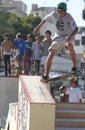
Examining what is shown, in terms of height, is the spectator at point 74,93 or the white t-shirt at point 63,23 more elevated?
the white t-shirt at point 63,23

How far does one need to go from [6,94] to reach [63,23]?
5.68 metres

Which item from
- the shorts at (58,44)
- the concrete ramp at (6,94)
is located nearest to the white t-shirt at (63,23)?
the shorts at (58,44)

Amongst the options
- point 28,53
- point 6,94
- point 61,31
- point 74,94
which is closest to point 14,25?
point 6,94

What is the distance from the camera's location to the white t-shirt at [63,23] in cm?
1136

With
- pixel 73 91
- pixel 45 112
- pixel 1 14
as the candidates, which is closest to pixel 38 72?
pixel 73 91

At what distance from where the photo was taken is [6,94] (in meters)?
16.6

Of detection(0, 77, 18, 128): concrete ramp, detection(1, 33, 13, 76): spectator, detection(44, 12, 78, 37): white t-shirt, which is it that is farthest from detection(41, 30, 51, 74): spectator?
detection(44, 12, 78, 37): white t-shirt

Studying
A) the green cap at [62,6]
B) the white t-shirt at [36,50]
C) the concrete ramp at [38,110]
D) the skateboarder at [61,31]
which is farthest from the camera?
the white t-shirt at [36,50]

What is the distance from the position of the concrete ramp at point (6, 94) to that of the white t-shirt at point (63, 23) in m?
5.17

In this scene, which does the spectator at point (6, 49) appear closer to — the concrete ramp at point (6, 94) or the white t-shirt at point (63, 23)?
the concrete ramp at point (6, 94)

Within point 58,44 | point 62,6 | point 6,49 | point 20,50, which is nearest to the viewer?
point 62,6

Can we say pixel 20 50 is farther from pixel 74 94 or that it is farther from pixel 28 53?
pixel 74 94

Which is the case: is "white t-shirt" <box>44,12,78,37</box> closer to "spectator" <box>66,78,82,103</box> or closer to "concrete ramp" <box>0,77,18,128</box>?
"spectator" <box>66,78,82,103</box>

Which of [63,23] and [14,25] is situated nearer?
[63,23]
